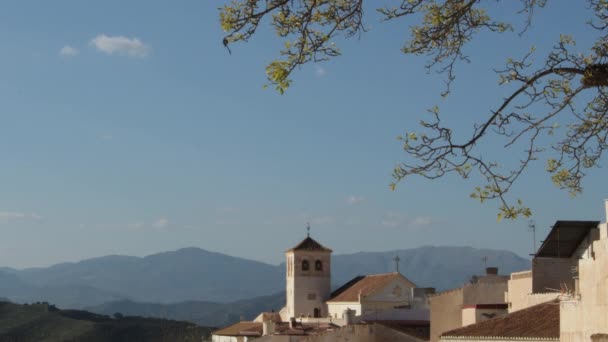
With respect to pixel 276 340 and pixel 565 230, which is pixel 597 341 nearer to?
pixel 565 230

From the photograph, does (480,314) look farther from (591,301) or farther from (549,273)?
(591,301)

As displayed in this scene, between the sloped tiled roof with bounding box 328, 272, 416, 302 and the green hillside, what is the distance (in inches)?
2143

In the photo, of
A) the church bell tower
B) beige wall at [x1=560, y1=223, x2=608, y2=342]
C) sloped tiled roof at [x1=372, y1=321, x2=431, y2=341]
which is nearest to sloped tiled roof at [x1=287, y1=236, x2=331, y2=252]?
the church bell tower

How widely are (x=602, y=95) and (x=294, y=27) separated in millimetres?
3935

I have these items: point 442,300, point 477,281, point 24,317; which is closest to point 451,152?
point 442,300

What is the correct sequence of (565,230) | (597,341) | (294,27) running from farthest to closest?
(565,230) → (597,341) → (294,27)

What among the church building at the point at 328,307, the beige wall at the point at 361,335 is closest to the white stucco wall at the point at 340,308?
the church building at the point at 328,307

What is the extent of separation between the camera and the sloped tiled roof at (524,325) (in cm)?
3010

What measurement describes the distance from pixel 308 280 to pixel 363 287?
658 centimetres

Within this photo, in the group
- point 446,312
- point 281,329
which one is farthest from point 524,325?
point 281,329

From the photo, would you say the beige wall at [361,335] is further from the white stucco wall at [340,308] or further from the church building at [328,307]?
the white stucco wall at [340,308]

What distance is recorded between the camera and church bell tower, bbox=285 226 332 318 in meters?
74.9

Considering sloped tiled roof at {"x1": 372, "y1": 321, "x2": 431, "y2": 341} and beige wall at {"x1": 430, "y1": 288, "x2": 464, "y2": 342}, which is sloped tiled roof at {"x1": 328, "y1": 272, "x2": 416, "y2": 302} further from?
beige wall at {"x1": 430, "y1": 288, "x2": 464, "y2": 342}

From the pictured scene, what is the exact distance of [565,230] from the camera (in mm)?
35875
